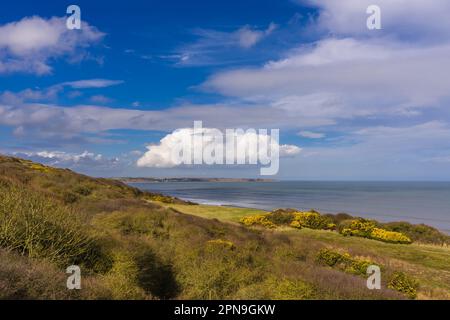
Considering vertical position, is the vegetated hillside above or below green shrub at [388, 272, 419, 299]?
above

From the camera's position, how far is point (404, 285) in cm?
1437

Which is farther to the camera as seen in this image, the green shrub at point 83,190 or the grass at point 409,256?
the green shrub at point 83,190

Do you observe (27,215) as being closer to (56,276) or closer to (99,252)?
(99,252)

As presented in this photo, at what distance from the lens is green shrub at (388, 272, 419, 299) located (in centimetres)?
1398

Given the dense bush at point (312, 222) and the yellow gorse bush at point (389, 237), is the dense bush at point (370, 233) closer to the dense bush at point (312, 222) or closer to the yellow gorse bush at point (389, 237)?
the yellow gorse bush at point (389, 237)

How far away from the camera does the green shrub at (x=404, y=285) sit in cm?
1398

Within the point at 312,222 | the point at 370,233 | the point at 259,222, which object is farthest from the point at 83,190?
the point at 370,233

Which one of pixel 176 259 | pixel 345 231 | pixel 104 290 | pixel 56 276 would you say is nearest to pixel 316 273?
pixel 176 259

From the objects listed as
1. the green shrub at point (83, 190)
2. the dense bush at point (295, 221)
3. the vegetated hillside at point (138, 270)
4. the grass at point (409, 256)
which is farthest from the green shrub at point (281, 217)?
the green shrub at point (83, 190)

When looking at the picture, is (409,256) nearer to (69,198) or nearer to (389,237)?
(389,237)

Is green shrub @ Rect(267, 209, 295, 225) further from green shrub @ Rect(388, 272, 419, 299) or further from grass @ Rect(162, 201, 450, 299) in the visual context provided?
green shrub @ Rect(388, 272, 419, 299)

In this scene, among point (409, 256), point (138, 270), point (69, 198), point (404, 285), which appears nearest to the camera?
point (138, 270)

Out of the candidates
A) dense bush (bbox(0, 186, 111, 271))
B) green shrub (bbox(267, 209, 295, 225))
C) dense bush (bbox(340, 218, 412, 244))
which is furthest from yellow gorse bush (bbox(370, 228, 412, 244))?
dense bush (bbox(0, 186, 111, 271))
